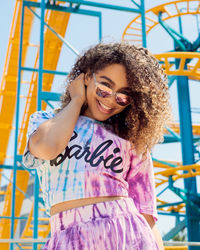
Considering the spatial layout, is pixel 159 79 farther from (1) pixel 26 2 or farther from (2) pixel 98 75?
(1) pixel 26 2

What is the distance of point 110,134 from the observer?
1.30 m

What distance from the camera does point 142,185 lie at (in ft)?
4.33

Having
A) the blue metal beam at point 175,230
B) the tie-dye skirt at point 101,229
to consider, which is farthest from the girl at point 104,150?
the blue metal beam at point 175,230

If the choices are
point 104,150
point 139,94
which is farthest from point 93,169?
point 139,94

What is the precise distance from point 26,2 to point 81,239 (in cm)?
636

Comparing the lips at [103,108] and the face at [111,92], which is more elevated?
the face at [111,92]

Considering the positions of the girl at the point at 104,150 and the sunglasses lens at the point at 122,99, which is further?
the sunglasses lens at the point at 122,99

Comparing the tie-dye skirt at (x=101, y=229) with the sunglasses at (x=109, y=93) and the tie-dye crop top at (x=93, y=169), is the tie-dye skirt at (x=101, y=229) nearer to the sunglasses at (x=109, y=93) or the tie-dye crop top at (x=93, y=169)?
the tie-dye crop top at (x=93, y=169)

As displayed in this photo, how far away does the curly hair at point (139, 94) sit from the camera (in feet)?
4.33

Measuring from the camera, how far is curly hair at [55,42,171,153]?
4.33 ft

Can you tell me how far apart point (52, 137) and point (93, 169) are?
155mm

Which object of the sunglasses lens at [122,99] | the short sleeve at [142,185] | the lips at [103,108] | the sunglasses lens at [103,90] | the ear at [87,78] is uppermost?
the ear at [87,78]

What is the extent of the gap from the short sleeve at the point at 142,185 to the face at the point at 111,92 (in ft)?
0.56

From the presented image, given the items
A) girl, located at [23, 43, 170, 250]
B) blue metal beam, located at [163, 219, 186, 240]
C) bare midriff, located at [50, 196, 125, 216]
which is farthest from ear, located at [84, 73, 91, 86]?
blue metal beam, located at [163, 219, 186, 240]
